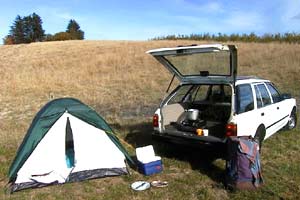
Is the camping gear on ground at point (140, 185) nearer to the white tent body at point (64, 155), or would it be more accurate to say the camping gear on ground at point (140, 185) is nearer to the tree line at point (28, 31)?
the white tent body at point (64, 155)

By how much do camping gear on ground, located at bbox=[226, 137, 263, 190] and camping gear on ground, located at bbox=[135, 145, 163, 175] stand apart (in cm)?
128

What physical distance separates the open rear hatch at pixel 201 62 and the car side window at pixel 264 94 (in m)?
1.05

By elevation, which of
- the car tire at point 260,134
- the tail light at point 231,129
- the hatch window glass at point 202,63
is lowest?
the car tire at point 260,134

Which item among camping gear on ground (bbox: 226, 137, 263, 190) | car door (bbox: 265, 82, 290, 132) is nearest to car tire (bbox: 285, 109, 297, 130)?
car door (bbox: 265, 82, 290, 132)

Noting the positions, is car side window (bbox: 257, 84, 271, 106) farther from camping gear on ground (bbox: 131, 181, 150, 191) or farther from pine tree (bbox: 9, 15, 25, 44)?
pine tree (bbox: 9, 15, 25, 44)

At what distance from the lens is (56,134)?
20.1ft

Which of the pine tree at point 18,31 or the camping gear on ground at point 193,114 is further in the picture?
the pine tree at point 18,31

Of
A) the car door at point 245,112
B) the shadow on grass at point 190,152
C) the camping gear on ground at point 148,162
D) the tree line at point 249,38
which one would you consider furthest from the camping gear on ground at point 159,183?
the tree line at point 249,38

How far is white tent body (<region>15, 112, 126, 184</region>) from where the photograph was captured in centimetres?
588

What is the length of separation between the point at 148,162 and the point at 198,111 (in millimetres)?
1683

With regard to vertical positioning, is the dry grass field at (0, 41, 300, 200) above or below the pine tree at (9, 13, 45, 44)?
below

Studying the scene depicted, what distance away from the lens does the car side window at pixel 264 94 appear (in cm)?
720

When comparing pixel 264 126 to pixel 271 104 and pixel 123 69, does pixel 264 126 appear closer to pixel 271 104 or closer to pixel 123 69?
pixel 271 104

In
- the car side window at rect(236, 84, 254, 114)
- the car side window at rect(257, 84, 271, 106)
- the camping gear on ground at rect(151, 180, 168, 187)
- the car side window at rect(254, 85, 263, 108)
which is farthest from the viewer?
the car side window at rect(257, 84, 271, 106)
